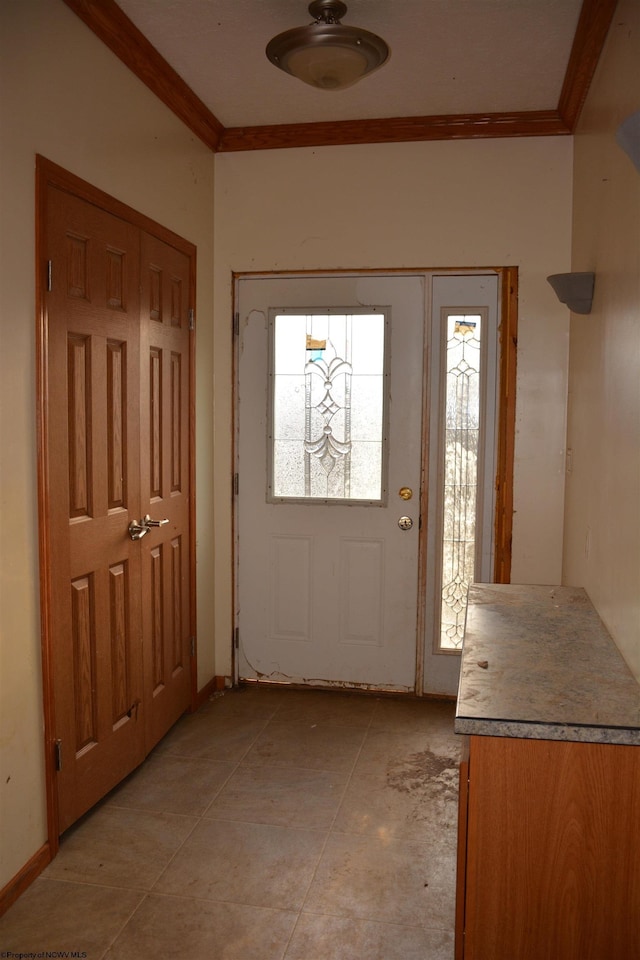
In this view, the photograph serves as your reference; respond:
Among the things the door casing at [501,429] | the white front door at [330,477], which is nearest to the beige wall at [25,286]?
the white front door at [330,477]

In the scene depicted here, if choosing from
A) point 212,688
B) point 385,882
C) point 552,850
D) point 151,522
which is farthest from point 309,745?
point 552,850

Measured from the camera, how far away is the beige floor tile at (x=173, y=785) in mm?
2852

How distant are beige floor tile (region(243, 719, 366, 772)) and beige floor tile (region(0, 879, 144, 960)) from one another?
0.97 meters

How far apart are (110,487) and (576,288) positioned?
1.80 metres

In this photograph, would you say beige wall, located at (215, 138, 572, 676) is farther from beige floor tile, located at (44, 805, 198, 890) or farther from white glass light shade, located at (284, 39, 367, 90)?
beige floor tile, located at (44, 805, 198, 890)

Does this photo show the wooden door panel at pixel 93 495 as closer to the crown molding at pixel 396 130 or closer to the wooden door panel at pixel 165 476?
the wooden door panel at pixel 165 476

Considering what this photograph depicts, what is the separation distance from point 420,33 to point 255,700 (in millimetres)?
2948

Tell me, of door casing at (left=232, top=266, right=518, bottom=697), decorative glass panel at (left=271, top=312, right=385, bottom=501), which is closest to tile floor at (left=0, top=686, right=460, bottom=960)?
door casing at (left=232, top=266, right=518, bottom=697)

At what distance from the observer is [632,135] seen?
1.55 metres

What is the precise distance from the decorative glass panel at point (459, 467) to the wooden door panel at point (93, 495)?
1.52 metres

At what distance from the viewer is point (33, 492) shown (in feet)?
7.70

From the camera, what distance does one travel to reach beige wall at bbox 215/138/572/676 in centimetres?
362

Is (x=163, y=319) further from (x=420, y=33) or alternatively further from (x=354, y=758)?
(x=354, y=758)

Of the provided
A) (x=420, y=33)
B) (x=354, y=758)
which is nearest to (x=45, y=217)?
(x=420, y=33)
